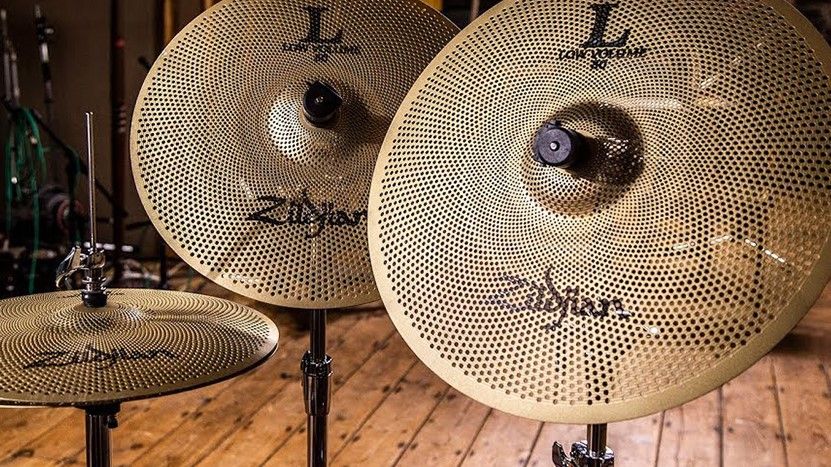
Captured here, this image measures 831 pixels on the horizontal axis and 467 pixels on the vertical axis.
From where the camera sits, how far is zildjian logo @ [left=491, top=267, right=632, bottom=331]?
77cm

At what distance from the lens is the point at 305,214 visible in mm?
1288

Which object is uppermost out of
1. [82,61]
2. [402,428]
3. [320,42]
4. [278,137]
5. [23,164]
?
[320,42]

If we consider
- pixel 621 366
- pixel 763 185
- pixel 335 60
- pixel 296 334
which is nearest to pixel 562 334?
pixel 621 366

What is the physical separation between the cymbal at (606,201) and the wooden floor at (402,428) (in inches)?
64.7

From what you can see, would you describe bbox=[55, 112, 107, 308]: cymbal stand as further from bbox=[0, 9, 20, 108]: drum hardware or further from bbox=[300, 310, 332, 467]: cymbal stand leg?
bbox=[0, 9, 20, 108]: drum hardware

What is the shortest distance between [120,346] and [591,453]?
22.2 inches

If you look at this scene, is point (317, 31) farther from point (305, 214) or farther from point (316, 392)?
point (316, 392)

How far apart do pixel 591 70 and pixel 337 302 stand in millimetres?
580

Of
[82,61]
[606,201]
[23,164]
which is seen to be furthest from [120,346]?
[82,61]

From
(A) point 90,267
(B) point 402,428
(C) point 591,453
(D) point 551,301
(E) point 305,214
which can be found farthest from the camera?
(B) point 402,428

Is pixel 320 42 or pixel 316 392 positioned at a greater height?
pixel 320 42

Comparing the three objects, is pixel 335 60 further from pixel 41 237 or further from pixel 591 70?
pixel 41 237

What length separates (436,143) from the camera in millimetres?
853

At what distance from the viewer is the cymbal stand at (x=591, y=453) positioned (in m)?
0.96
